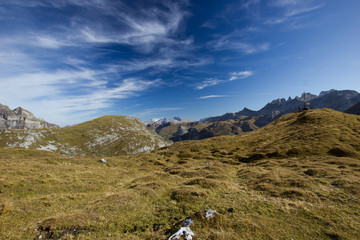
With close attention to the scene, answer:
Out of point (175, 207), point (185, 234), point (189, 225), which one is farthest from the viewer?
point (175, 207)

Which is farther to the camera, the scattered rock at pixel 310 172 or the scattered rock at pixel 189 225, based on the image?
the scattered rock at pixel 310 172

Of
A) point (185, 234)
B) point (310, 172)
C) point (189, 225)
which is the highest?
point (185, 234)

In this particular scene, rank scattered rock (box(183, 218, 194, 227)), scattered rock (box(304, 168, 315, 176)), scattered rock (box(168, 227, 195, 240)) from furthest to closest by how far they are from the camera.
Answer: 1. scattered rock (box(304, 168, 315, 176))
2. scattered rock (box(183, 218, 194, 227))
3. scattered rock (box(168, 227, 195, 240))

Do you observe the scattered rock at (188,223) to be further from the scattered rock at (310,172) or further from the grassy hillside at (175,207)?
the scattered rock at (310,172)

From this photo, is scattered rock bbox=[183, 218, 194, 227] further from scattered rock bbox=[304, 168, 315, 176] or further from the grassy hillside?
scattered rock bbox=[304, 168, 315, 176]

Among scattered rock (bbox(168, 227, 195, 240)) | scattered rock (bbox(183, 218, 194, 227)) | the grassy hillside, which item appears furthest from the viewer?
the grassy hillside

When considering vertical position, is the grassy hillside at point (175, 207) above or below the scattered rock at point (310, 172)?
above

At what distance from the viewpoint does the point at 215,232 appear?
1076 cm

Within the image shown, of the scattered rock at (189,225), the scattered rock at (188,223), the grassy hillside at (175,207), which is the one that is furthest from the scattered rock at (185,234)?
the scattered rock at (188,223)

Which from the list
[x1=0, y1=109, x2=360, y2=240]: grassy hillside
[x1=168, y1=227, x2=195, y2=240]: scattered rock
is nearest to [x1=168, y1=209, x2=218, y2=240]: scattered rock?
[x1=168, y1=227, x2=195, y2=240]: scattered rock

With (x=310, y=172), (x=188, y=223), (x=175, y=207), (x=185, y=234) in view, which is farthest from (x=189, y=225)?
(x=310, y=172)

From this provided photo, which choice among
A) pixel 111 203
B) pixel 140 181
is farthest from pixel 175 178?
pixel 111 203

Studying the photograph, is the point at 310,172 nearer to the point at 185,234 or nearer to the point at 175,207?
the point at 175,207

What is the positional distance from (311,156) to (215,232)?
42028mm
